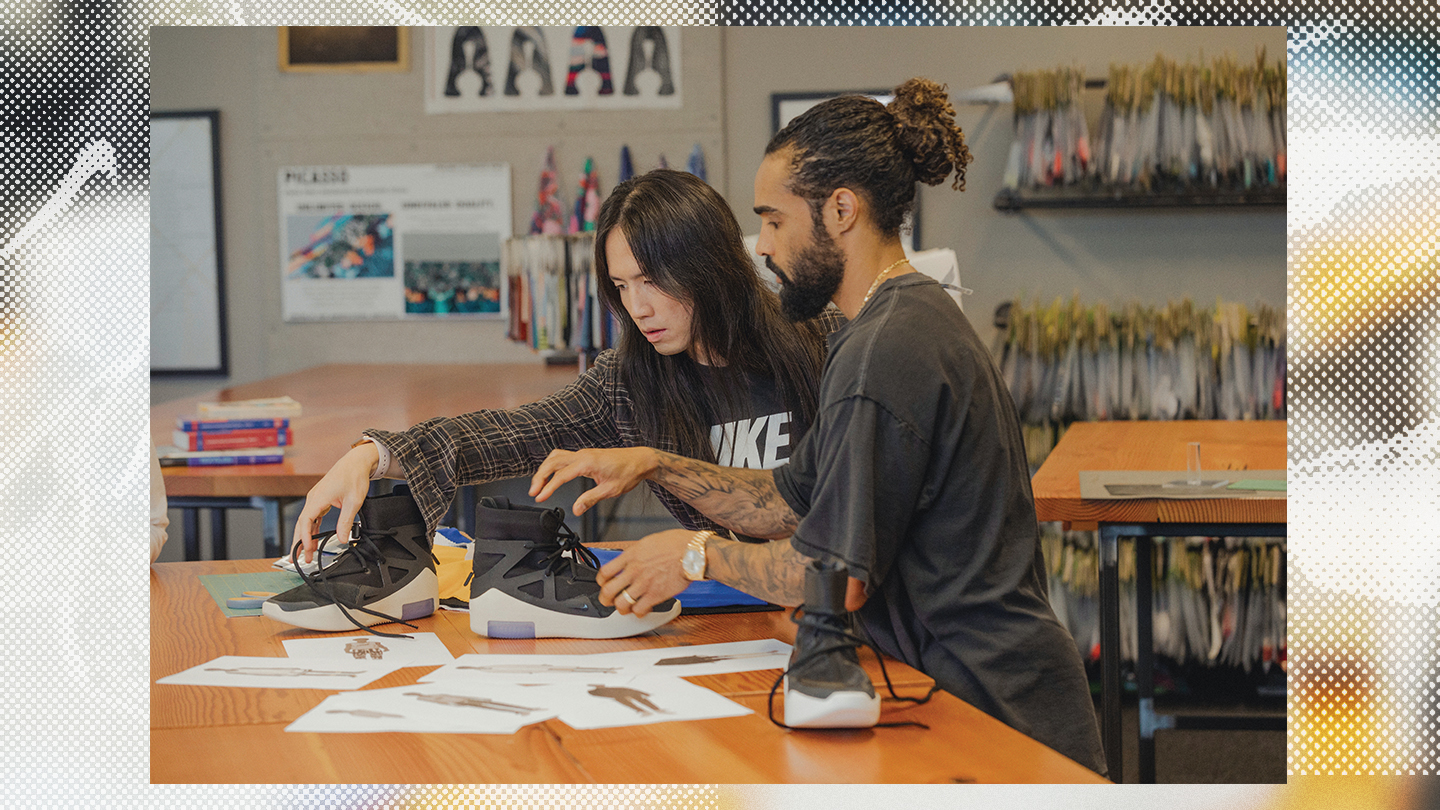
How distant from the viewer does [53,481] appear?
1322 mm

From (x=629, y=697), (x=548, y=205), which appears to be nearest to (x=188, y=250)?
(x=548, y=205)

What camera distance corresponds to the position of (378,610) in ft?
5.08

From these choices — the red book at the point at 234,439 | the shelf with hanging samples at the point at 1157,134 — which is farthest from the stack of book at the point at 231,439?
the shelf with hanging samples at the point at 1157,134

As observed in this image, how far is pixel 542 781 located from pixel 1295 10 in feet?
3.95

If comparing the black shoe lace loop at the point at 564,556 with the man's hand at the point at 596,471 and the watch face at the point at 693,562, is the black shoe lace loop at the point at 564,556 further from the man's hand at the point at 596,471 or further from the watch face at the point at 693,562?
the watch face at the point at 693,562

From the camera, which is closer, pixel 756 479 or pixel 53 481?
pixel 53 481

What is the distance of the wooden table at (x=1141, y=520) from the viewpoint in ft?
7.59

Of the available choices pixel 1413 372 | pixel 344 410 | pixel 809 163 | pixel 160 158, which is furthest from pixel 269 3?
pixel 160 158

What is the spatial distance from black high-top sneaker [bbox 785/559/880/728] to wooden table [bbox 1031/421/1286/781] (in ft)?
3.31

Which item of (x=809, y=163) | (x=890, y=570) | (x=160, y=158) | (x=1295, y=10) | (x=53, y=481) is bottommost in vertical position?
(x=890, y=570)

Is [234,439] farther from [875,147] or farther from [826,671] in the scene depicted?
[826,671]

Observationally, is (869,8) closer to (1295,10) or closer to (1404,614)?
(1295,10)

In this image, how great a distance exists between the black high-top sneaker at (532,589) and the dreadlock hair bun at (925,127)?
641mm

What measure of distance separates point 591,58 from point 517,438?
11.0ft
